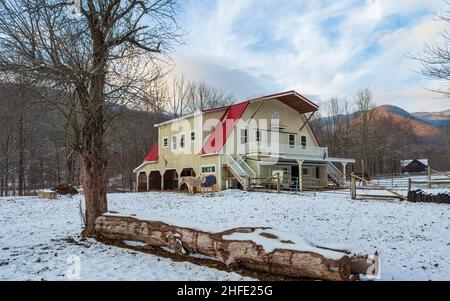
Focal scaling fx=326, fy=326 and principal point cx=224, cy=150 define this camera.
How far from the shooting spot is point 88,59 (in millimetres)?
7301

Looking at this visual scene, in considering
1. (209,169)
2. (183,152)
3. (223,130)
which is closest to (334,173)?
(223,130)

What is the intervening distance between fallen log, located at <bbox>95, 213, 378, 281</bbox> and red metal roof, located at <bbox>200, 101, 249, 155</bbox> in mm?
16497

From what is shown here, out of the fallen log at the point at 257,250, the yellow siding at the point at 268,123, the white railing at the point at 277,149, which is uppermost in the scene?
the yellow siding at the point at 268,123

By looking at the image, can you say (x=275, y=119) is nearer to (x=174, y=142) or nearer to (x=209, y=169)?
(x=209, y=169)

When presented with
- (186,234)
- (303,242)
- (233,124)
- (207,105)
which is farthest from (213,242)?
(207,105)

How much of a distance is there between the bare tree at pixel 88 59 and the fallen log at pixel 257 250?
2.32 meters

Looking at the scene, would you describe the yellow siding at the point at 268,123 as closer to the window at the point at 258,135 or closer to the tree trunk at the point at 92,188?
the window at the point at 258,135

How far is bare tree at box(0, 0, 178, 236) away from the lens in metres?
6.98

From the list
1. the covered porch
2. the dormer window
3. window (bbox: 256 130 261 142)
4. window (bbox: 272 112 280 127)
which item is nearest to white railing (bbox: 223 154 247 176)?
the covered porch

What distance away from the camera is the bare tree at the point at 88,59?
698cm

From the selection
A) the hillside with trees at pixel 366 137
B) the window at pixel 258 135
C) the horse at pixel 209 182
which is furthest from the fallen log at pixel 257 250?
the hillside with trees at pixel 366 137

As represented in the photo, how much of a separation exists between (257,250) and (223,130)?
63.4ft

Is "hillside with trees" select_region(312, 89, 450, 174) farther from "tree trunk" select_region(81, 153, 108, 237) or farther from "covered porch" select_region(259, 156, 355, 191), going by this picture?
"tree trunk" select_region(81, 153, 108, 237)
